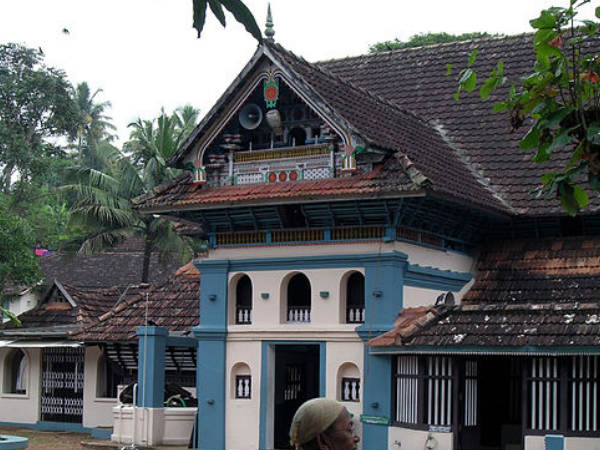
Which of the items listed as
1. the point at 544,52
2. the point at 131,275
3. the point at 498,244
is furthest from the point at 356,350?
the point at 131,275

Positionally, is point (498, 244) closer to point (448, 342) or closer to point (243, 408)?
point (448, 342)

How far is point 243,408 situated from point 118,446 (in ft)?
8.72

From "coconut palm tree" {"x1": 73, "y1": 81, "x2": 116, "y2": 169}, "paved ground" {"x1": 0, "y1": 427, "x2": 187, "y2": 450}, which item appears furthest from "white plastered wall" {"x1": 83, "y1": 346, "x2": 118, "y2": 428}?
"coconut palm tree" {"x1": 73, "y1": 81, "x2": 116, "y2": 169}

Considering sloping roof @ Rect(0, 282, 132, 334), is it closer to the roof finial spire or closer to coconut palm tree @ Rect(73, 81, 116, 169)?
the roof finial spire

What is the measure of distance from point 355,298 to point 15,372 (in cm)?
1201

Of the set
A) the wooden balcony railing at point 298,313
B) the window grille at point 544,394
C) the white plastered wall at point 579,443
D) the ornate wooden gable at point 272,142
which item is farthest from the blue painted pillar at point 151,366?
the white plastered wall at point 579,443

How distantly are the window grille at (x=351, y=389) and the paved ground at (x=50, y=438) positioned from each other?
554cm

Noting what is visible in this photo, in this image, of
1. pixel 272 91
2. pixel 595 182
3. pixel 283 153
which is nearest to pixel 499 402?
pixel 283 153

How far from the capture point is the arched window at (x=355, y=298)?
62.2 ft

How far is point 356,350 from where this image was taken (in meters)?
18.7

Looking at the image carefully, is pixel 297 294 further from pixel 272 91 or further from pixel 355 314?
pixel 272 91

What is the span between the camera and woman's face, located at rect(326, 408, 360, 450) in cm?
569

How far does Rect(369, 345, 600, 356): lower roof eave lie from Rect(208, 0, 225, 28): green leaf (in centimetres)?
1272

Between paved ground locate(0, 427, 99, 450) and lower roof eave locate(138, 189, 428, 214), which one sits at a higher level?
lower roof eave locate(138, 189, 428, 214)
